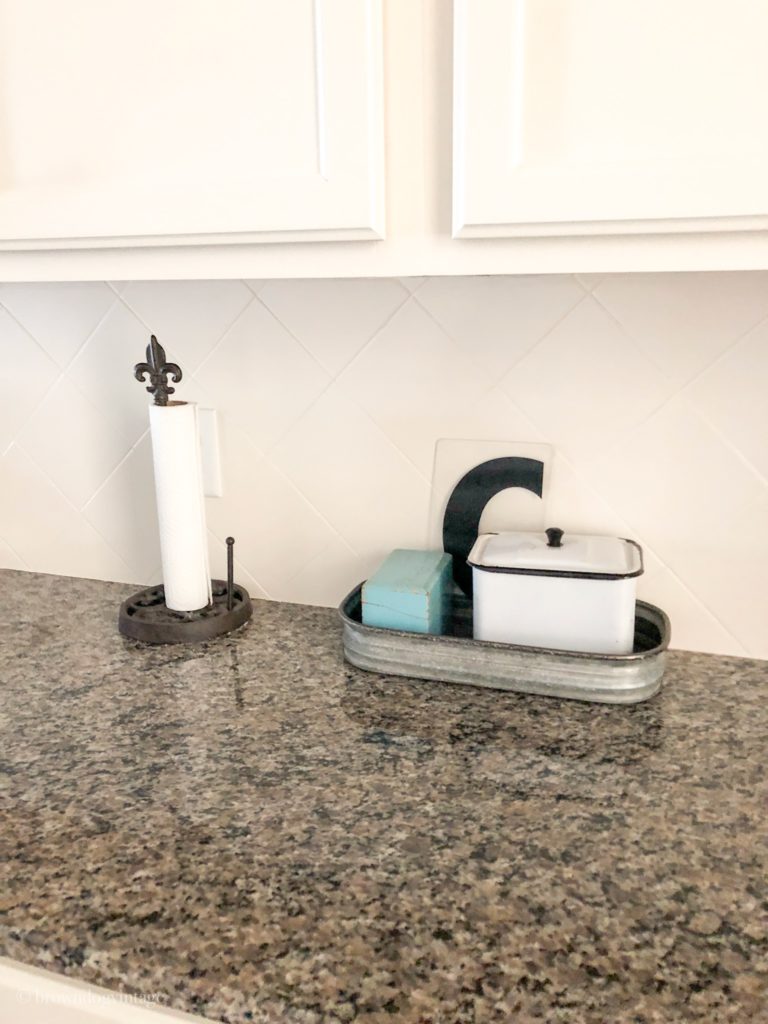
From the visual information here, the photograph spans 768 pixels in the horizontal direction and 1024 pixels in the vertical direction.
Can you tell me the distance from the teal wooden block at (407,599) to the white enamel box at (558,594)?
59 millimetres

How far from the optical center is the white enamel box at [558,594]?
917 mm

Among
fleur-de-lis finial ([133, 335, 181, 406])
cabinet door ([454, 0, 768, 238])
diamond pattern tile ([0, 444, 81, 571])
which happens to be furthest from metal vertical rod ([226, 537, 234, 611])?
cabinet door ([454, 0, 768, 238])

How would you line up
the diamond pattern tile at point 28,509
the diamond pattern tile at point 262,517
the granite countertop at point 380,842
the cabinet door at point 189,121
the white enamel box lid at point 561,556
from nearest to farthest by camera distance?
the granite countertop at point 380,842, the cabinet door at point 189,121, the white enamel box lid at point 561,556, the diamond pattern tile at point 262,517, the diamond pattern tile at point 28,509

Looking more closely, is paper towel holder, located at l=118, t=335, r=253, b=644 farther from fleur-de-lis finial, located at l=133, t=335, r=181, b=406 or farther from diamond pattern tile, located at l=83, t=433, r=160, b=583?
diamond pattern tile, located at l=83, t=433, r=160, b=583

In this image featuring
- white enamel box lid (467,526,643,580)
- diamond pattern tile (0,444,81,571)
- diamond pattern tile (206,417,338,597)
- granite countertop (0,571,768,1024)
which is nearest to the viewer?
granite countertop (0,571,768,1024)

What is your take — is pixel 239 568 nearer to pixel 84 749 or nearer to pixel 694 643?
pixel 84 749

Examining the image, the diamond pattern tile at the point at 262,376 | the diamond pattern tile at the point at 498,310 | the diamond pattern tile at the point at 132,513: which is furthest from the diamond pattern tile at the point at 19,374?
the diamond pattern tile at the point at 498,310

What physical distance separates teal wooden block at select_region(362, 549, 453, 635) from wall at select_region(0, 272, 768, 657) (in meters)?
0.11

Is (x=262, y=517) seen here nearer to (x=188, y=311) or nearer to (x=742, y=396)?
(x=188, y=311)

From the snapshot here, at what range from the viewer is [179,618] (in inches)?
44.9

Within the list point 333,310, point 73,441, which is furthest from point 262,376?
point 73,441

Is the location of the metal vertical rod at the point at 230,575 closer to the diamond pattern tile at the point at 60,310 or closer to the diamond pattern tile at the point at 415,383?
the diamond pattern tile at the point at 415,383

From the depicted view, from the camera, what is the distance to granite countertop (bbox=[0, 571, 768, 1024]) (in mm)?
588

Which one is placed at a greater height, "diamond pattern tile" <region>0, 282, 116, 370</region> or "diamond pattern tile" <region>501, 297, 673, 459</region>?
"diamond pattern tile" <region>0, 282, 116, 370</region>
